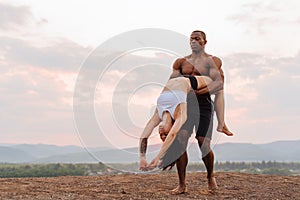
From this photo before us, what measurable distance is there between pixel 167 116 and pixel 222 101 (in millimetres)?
2172

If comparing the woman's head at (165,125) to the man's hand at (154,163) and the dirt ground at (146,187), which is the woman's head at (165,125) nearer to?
the man's hand at (154,163)

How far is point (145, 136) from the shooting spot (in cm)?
702

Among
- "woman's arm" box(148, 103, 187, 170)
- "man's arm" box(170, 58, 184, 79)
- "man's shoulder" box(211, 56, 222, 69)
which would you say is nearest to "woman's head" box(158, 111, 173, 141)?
"woman's arm" box(148, 103, 187, 170)

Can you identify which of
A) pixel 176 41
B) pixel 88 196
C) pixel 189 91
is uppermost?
pixel 176 41

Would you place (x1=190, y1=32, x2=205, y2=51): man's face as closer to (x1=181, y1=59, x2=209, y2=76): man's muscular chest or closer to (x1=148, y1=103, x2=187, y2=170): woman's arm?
(x1=181, y1=59, x2=209, y2=76): man's muscular chest

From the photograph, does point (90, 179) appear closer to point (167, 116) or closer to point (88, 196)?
point (88, 196)

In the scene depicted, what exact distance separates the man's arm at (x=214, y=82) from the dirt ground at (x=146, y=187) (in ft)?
6.58

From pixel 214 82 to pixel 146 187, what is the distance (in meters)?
3.33

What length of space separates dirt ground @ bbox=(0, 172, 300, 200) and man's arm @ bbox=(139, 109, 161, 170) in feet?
6.18

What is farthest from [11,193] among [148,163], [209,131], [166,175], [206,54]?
[166,175]

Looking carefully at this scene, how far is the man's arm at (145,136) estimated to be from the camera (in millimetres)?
6674

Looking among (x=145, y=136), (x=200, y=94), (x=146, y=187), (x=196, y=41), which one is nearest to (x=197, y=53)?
(x=196, y=41)

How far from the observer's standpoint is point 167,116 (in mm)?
6750

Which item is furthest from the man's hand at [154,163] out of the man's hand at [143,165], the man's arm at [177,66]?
the man's arm at [177,66]
